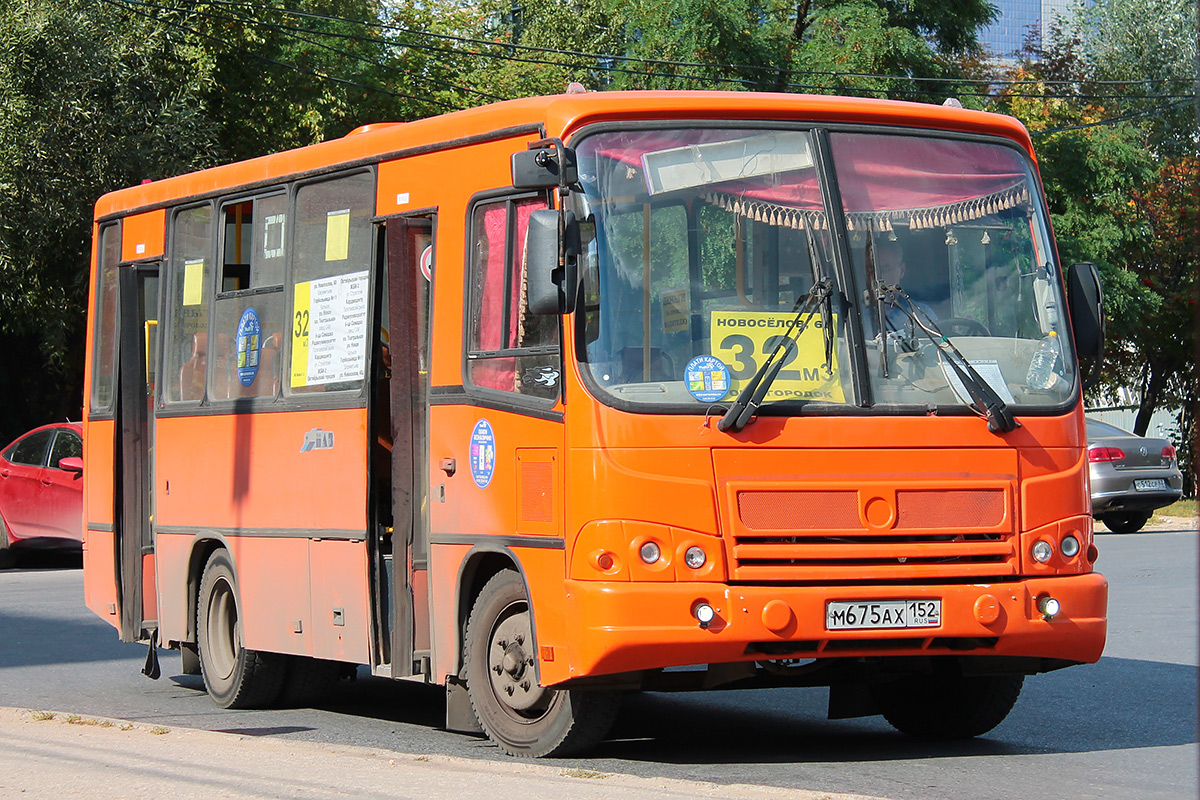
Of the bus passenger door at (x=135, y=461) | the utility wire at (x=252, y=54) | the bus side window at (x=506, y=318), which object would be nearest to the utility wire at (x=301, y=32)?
the utility wire at (x=252, y=54)

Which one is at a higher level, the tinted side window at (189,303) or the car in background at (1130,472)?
the tinted side window at (189,303)

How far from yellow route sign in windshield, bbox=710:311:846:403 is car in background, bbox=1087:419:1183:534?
16776 millimetres

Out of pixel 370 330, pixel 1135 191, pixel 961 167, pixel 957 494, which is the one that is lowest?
pixel 957 494

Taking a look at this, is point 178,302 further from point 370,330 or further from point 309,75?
point 309,75

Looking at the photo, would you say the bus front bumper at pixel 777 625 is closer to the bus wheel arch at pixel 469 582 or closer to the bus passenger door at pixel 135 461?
the bus wheel arch at pixel 469 582

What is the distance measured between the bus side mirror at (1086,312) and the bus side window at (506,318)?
8.50 ft

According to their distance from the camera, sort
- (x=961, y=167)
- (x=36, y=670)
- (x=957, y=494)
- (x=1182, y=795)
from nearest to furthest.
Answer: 1. (x=1182, y=795)
2. (x=957, y=494)
3. (x=961, y=167)
4. (x=36, y=670)

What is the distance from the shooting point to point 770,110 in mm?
8156

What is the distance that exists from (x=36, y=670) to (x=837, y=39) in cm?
2276

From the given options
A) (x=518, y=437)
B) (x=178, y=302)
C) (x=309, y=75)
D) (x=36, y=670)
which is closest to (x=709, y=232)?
(x=518, y=437)

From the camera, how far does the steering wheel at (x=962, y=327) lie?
320 inches

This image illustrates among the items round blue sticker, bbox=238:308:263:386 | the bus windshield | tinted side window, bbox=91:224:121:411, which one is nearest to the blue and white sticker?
the bus windshield

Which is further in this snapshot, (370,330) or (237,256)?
(237,256)

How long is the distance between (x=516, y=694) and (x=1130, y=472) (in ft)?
57.3
